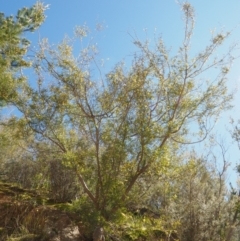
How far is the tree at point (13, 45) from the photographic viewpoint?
971cm

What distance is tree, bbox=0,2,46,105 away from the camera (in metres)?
9.71

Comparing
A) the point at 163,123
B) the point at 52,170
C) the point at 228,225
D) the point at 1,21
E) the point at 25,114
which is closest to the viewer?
the point at 163,123

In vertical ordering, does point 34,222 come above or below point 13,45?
below

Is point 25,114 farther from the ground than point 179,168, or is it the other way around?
point 25,114

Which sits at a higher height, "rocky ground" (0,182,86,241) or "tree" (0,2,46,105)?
"tree" (0,2,46,105)

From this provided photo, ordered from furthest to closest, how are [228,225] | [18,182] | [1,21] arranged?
1. [18,182]
2. [228,225]
3. [1,21]

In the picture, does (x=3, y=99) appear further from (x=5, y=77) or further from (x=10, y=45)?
(x=10, y=45)

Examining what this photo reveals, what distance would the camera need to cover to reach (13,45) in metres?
10.4

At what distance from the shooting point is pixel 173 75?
930cm

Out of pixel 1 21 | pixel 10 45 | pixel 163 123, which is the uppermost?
pixel 1 21

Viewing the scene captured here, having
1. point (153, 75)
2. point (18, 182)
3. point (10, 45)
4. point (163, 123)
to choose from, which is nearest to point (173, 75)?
point (153, 75)

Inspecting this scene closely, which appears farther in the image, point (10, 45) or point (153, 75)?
point (10, 45)

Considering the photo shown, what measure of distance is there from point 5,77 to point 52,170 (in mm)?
5181

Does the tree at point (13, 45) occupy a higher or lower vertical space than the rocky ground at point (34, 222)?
higher
